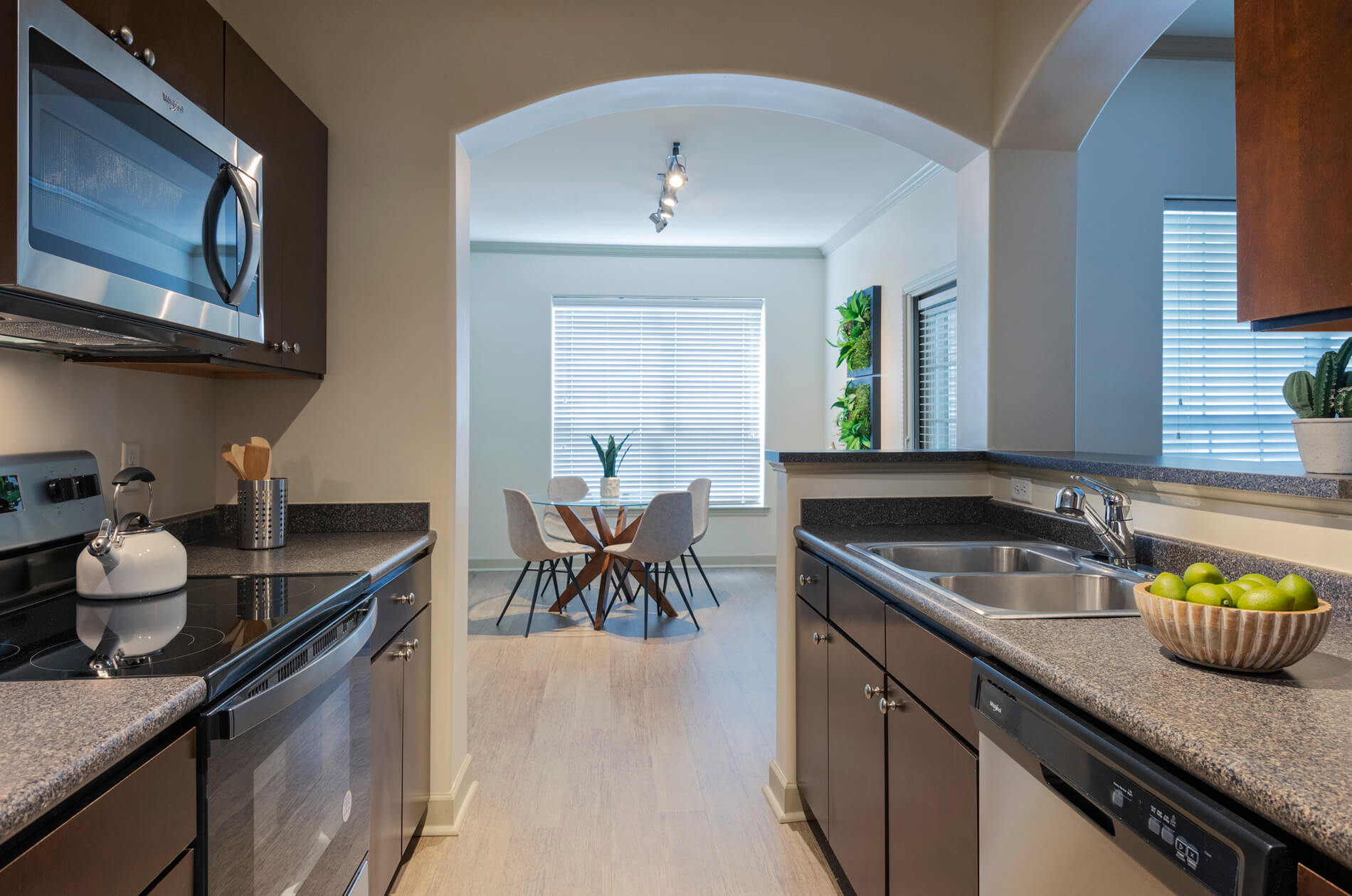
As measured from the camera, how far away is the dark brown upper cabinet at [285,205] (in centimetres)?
183

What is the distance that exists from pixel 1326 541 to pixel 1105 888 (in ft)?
2.64

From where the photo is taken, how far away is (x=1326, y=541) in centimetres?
130

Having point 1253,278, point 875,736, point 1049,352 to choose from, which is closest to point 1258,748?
point 1253,278

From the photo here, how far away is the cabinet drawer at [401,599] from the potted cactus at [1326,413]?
1.89 metres

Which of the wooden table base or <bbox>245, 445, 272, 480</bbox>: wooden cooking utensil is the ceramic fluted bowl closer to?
<bbox>245, 445, 272, 480</bbox>: wooden cooking utensil

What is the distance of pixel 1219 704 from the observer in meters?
0.91

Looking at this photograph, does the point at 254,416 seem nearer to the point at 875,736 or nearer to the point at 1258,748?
the point at 875,736

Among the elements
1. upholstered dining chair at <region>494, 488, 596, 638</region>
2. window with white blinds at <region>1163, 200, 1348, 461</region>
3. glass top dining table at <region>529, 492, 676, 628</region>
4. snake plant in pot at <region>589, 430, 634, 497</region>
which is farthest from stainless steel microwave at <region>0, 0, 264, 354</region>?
window with white blinds at <region>1163, 200, 1348, 461</region>

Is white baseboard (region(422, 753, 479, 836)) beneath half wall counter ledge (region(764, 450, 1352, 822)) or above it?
beneath

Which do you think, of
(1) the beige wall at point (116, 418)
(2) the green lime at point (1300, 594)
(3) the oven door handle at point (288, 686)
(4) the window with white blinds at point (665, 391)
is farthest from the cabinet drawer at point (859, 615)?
(4) the window with white blinds at point (665, 391)

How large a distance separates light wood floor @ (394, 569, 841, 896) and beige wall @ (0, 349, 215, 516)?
128cm

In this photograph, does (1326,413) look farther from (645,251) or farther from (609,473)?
(645,251)

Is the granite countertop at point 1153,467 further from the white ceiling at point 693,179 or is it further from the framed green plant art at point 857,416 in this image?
the framed green plant art at point 857,416

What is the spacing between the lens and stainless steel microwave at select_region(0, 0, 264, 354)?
1.09 meters
